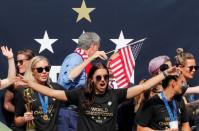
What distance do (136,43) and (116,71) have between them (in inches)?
17.8

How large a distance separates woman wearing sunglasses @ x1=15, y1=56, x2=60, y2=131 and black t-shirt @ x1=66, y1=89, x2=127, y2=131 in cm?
42

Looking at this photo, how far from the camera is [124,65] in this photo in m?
7.58

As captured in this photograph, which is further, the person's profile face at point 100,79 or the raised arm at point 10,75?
the raised arm at point 10,75

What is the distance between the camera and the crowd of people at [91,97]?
584 cm

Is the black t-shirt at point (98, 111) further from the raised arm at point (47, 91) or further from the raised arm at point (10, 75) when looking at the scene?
the raised arm at point (10, 75)

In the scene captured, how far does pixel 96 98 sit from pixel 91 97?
47mm

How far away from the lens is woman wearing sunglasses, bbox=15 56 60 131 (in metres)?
6.18

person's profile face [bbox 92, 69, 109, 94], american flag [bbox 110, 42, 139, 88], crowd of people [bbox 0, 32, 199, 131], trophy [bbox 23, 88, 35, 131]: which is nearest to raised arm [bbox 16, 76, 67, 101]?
crowd of people [bbox 0, 32, 199, 131]

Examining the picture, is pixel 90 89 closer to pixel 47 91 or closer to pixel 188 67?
pixel 47 91

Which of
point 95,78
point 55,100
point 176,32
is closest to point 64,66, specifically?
point 55,100

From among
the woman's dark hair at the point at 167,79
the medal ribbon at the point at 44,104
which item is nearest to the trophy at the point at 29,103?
the medal ribbon at the point at 44,104

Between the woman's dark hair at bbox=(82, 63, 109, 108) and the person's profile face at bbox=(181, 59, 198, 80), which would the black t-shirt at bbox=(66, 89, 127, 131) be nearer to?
the woman's dark hair at bbox=(82, 63, 109, 108)

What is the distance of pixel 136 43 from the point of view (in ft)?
25.3

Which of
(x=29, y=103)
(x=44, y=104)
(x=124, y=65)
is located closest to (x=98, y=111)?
(x=44, y=104)
